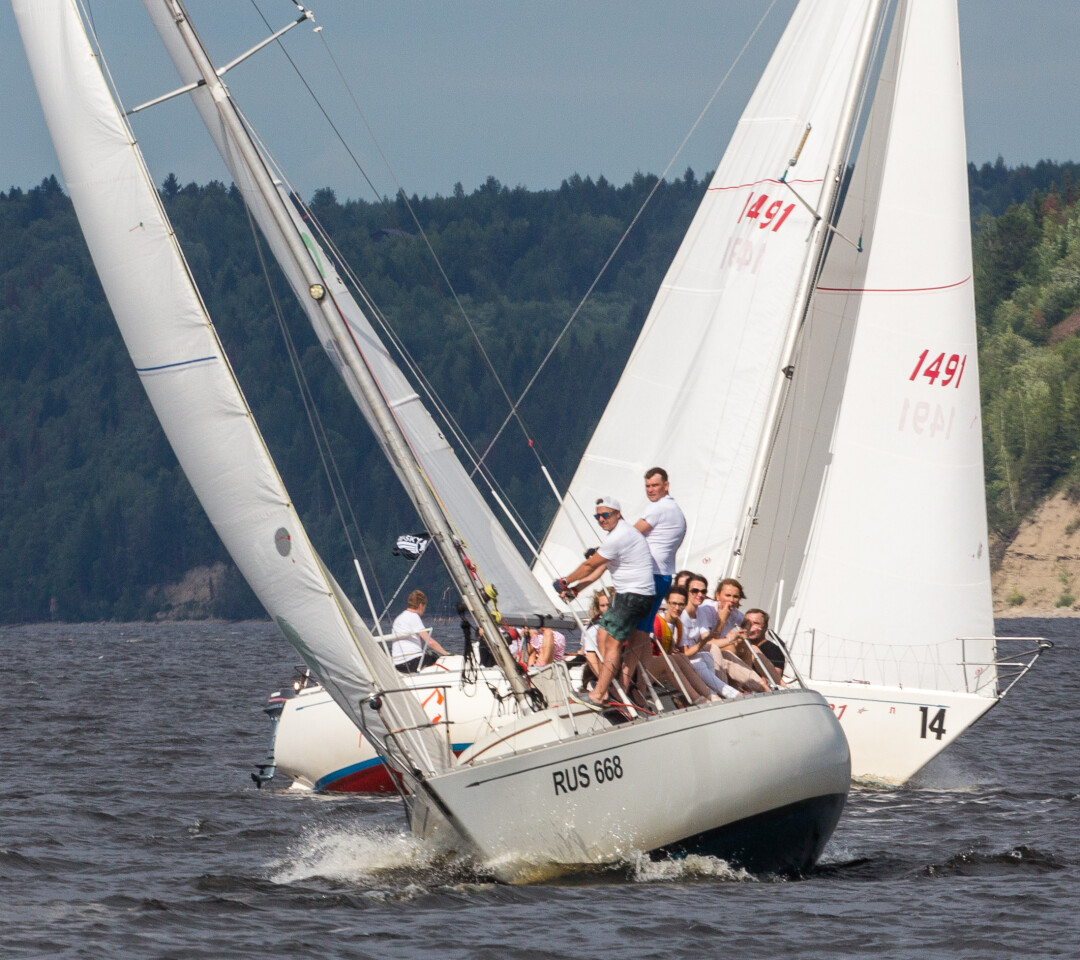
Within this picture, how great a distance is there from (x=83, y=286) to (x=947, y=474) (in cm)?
14580

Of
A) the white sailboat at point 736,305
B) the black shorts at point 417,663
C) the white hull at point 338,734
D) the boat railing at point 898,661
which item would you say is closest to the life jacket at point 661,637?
the white hull at point 338,734

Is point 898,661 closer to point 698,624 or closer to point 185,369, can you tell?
→ point 698,624

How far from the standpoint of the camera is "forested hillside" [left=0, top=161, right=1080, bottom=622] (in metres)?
96.0

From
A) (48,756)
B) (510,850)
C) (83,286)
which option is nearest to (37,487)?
(83,286)

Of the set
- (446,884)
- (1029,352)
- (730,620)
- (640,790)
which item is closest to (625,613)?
(640,790)

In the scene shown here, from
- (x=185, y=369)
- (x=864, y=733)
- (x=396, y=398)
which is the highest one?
(x=185, y=369)

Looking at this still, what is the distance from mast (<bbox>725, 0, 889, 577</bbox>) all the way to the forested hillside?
2616 inches

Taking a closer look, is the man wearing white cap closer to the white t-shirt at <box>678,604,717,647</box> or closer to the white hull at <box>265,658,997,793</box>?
the white t-shirt at <box>678,604,717,647</box>

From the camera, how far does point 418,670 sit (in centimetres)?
1366

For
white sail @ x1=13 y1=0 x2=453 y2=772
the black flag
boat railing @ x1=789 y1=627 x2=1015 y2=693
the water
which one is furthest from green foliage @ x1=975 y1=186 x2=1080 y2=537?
white sail @ x1=13 y1=0 x2=453 y2=772

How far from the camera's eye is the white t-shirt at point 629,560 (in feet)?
30.0

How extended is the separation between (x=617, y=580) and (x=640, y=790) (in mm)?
1088

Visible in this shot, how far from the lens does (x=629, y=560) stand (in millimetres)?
9180

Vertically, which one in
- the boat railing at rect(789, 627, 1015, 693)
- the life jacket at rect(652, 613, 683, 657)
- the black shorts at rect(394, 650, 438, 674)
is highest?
the life jacket at rect(652, 613, 683, 657)
